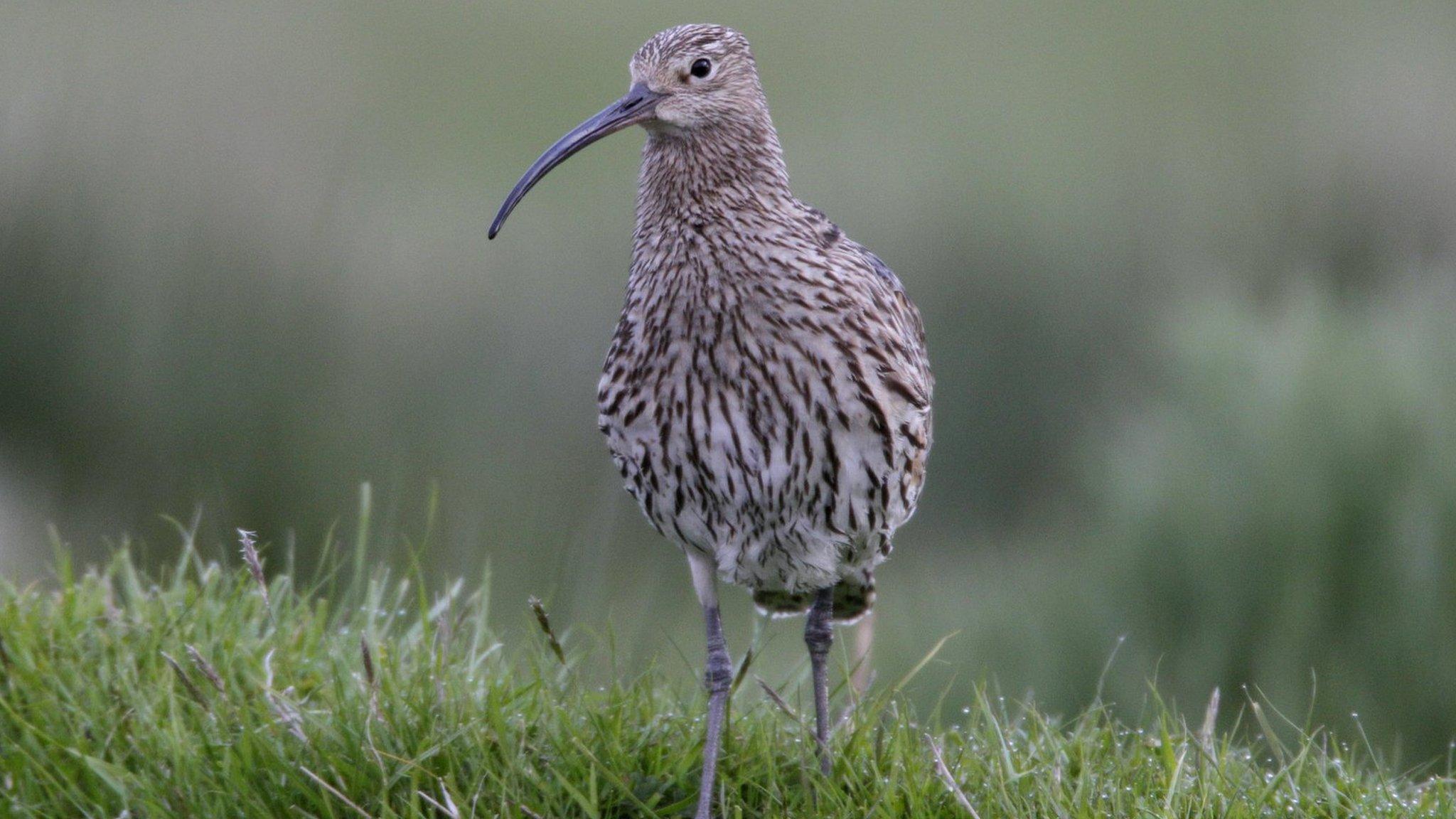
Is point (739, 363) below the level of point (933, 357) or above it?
above

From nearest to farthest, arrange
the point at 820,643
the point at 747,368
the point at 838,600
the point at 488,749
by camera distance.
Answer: the point at 488,749, the point at 747,368, the point at 820,643, the point at 838,600

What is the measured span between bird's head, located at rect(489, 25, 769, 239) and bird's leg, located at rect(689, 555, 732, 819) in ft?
3.44

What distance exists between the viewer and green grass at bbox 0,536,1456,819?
4.55 meters

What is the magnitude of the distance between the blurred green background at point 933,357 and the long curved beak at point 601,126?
1.18m

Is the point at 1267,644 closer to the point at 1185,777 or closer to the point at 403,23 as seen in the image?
the point at 1185,777

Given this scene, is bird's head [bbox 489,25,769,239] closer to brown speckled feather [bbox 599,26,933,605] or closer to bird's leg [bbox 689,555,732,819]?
brown speckled feather [bbox 599,26,933,605]

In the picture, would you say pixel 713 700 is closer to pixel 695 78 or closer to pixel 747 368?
pixel 747 368

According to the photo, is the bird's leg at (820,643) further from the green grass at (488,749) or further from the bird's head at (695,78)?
the bird's head at (695,78)

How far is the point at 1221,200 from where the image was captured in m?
11.6

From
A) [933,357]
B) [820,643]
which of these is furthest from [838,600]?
[933,357]

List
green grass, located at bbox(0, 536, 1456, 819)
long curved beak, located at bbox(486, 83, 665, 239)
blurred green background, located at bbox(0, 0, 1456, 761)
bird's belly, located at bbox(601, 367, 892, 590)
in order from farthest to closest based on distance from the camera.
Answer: blurred green background, located at bbox(0, 0, 1456, 761) → long curved beak, located at bbox(486, 83, 665, 239) → bird's belly, located at bbox(601, 367, 892, 590) → green grass, located at bbox(0, 536, 1456, 819)

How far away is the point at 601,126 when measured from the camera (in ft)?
16.7

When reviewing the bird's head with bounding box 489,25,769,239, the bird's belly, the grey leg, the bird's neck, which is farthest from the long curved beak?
the grey leg

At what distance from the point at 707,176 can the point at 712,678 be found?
1.28 m
